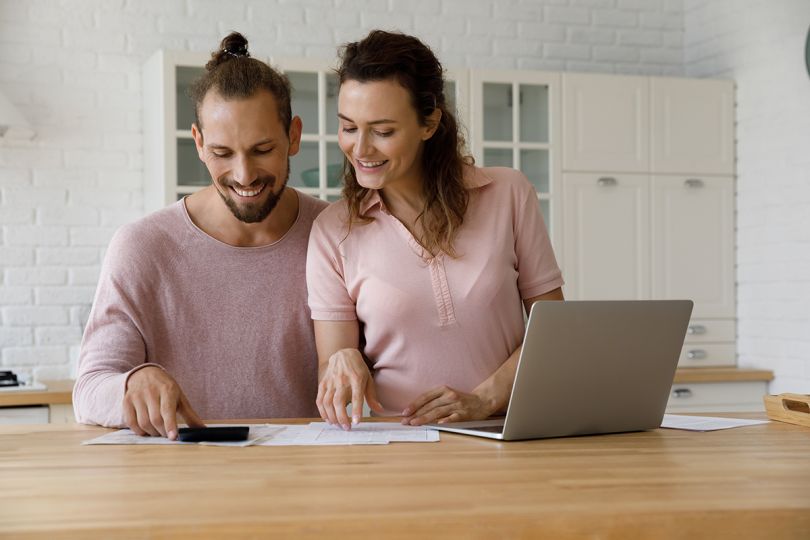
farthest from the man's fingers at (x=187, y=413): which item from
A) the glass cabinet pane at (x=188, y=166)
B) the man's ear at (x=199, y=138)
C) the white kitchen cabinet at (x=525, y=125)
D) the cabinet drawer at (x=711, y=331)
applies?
the cabinet drawer at (x=711, y=331)

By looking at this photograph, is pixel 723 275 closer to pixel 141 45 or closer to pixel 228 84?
pixel 141 45

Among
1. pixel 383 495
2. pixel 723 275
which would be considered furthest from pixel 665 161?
pixel 383 495

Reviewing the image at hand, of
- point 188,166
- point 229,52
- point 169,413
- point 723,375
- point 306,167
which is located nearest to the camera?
point 169,413

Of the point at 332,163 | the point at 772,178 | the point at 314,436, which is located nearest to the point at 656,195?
the point at 772,178

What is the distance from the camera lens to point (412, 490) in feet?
3.74

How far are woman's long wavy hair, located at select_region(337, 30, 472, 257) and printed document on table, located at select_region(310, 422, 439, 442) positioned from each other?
44 centimetres

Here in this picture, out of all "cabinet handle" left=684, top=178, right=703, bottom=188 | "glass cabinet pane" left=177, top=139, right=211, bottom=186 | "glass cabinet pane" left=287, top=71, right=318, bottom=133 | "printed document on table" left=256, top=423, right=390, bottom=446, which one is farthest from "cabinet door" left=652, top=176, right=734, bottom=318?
"printed document on table" left=256, top=423, right=390, bottom=446

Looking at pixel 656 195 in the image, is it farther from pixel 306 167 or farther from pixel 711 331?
pixel 306 167

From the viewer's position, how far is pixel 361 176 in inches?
77.5

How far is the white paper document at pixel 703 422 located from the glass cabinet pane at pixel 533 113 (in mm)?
2681

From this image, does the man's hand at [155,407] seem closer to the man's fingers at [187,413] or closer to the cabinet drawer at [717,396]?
the man's fingers at [187,413]

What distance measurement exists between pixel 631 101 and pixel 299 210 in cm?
270

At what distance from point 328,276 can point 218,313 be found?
11.5 inches

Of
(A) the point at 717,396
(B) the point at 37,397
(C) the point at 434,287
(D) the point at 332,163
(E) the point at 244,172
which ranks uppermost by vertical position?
(D) the point at 332,163
